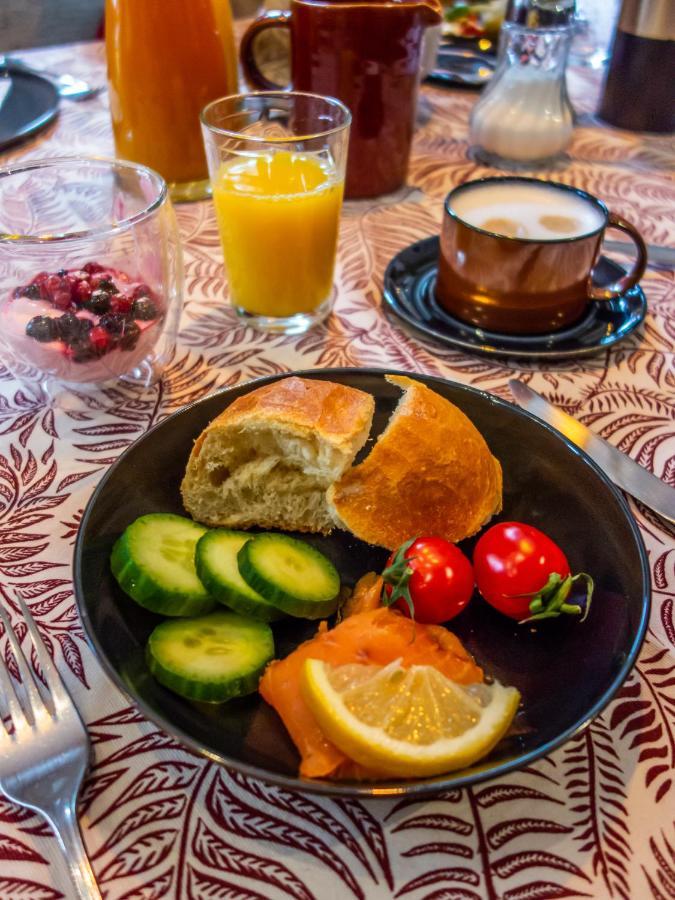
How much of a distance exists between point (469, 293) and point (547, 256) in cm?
16

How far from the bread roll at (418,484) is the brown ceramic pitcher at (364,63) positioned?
3.20ft

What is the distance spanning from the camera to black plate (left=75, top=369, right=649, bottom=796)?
2.27ft

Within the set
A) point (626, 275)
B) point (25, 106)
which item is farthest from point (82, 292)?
point (25, 106)

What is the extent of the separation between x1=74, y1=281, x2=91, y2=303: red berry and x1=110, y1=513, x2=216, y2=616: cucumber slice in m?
0.44

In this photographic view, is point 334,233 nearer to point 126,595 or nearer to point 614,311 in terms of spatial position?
point 614,311

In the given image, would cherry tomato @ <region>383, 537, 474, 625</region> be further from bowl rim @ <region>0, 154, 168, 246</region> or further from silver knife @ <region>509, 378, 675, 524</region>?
bowl rim @ <region>0, 154, 168, 246</region>

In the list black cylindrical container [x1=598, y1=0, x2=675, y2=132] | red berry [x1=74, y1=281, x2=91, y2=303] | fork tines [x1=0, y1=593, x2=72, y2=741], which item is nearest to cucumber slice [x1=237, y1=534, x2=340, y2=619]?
fork tines [x1=0, y1=593, x2=72, y2=741]

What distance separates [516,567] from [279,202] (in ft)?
2.59

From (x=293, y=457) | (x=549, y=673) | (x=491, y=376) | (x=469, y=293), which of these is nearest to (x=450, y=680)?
(x=549, y=673)

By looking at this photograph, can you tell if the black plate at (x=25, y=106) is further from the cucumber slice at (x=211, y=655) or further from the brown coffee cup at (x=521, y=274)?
the cucumber slice at (x=211, y=655)

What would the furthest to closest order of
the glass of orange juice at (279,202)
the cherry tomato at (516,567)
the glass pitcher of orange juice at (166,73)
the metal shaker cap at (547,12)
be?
the metal shaker cap at (547,12), the glass pitcher of orange juice at (166,73), the glass of orange juice at (279,202), the cherry tomato at (516,567)

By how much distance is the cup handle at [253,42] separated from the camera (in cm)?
164

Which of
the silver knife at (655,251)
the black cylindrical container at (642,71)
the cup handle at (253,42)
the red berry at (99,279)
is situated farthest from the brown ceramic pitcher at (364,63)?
the red berry at (99,279)

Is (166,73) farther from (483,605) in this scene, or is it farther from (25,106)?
(483,605)
